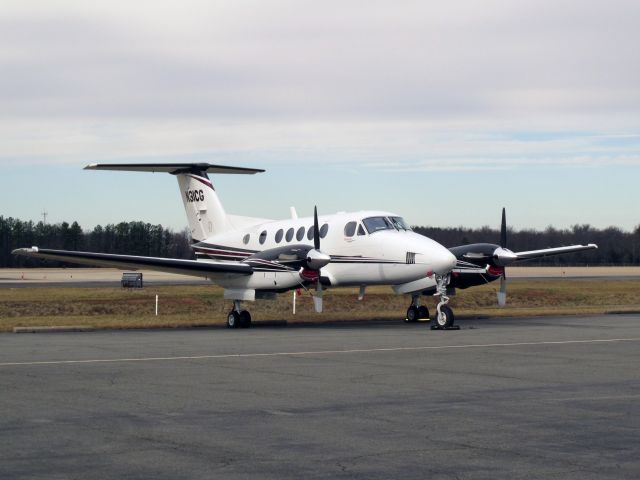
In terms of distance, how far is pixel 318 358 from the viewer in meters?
18.9

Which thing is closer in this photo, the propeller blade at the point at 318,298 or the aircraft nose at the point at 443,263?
the aircraft nose at the point at 443,263

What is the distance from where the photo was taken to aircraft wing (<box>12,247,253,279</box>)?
2864cm

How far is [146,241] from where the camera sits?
145 meters

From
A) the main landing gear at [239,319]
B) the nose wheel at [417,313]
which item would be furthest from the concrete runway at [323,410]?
the nose wheel at [417,313]

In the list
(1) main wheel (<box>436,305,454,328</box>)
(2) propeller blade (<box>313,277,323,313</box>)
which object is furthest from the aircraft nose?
(2) propeller blade (<box>313,277,323,313</box>)

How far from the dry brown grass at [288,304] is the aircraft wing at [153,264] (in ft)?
11.7

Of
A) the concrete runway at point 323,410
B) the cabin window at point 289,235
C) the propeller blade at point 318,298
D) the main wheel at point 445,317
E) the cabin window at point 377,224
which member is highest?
the cabin window at point 377,224

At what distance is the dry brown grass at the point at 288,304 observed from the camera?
1510 inches

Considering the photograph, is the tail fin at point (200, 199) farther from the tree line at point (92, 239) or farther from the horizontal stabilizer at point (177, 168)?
the tree line at point (92, 239)

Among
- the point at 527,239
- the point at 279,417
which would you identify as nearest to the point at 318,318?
the point at 279,417

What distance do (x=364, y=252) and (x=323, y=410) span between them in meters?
18.1

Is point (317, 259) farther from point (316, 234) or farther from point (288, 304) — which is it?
point (288, 304)

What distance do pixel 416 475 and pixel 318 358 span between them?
1072 centimetres

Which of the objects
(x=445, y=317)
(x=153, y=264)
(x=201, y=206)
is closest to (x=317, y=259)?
(x=445, y=317)
